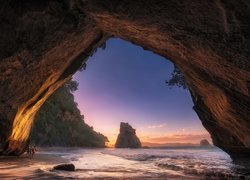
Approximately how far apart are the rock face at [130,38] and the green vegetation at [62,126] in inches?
1709

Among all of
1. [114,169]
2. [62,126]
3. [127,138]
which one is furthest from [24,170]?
[127,138]

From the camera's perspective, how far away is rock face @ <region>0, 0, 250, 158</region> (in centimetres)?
821

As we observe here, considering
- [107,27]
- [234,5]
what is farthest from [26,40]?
[234,5]

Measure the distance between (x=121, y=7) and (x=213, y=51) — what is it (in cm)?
315

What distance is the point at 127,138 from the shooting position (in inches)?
5192

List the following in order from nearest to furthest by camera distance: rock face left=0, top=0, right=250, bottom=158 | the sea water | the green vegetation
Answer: rock face left=0, top=0, right=250, bottom=158, the sea water, the green vegetation

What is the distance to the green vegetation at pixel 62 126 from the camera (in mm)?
68975

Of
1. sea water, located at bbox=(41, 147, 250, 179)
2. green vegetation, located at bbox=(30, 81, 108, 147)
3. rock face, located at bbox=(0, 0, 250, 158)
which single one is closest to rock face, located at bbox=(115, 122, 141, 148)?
green vegetation, located at bbox=(30, 81, 108, 147)

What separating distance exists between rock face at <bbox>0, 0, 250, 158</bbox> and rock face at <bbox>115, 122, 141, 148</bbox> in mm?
114887

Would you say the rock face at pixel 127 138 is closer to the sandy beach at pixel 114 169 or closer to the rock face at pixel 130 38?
the sandy beach at pixel 114 169

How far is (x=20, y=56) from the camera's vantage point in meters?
12.2

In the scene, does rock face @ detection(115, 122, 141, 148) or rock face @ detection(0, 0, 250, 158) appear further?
rock face @ detection(115, 122, 141, 148)

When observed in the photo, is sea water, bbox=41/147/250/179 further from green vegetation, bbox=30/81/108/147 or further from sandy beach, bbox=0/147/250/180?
green vegetation, bbox=30/81/108/147

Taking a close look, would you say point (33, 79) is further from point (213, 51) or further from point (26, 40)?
point (213, 51)
